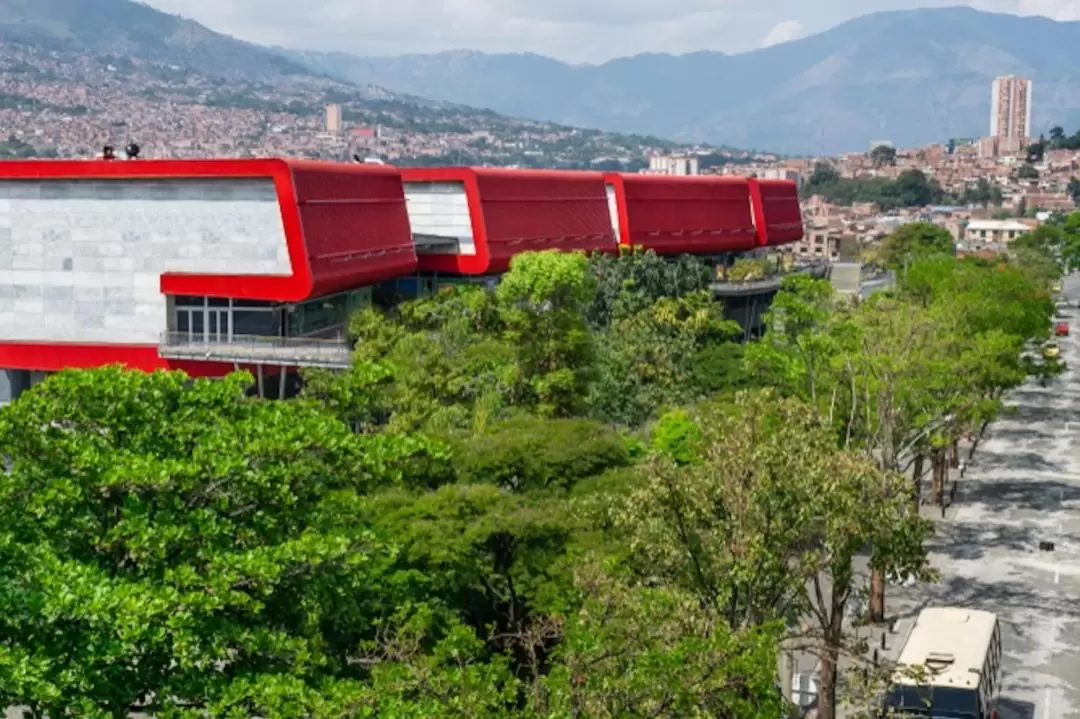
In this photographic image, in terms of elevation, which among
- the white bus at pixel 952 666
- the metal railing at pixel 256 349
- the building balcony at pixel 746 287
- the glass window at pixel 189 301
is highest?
the glass window at pixel 189 301

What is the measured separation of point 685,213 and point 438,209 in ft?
67.2

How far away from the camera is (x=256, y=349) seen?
46000mm

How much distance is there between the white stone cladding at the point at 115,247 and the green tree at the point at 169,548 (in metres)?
27.2

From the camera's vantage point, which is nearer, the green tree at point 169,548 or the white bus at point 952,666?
the green tree at point 169,548

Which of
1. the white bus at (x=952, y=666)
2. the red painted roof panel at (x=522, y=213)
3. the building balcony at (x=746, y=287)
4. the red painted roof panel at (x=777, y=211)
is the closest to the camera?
the white bus at (x=952, y=666)

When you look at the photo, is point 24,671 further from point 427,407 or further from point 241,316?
point 241,316

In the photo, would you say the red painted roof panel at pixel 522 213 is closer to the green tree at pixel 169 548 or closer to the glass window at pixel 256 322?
the glass window at pixel 256 322

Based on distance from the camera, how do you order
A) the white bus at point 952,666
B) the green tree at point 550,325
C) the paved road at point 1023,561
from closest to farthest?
the white bus at point 952,666, the paved road at point 1023,561, the green tree at point 550,325

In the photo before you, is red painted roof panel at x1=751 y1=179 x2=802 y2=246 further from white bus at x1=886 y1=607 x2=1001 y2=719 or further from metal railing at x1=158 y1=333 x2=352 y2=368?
white bus at x1=886 y1=607 x2=1001 y2=719

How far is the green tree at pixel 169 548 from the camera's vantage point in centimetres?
1573

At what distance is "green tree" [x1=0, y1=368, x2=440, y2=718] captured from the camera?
619 inches

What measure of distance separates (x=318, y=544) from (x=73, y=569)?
268cm

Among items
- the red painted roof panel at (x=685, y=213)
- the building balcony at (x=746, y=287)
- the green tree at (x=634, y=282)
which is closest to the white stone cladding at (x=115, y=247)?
the green tree at (x=634, y=282)

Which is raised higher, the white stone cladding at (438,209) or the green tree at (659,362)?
the white stone cladding at (438,209)
